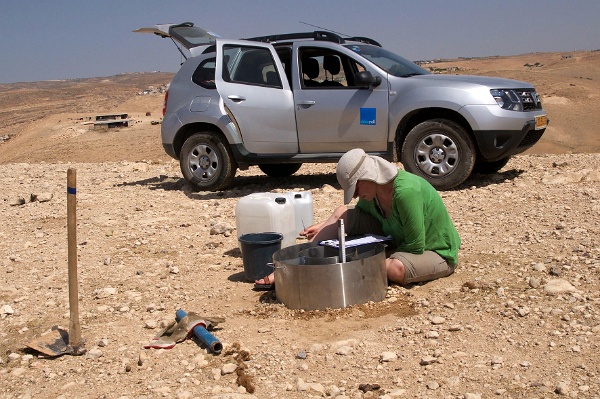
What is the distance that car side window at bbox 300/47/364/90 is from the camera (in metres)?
9.82

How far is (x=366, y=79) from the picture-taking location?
9.34 meters

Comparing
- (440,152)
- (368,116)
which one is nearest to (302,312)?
(440,152)

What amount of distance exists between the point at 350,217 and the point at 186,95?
494 cm

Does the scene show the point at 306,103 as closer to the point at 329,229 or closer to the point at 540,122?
the point at 540,122

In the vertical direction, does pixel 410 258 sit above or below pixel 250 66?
below

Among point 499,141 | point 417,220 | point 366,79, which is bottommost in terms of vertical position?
point 417,220

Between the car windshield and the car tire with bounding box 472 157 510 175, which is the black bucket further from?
the car tire with bounding box 472 157 510 175

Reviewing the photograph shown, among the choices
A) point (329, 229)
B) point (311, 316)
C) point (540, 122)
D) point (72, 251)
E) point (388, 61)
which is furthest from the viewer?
point (388, 61)

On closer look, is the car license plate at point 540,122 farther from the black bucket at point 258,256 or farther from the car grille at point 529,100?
the black bucket at point 258,256

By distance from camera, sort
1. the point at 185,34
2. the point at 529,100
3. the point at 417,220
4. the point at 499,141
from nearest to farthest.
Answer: the point at 417,220, the point at 499,141, the point at 529,100, the point at 185,34

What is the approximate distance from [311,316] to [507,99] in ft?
16.5

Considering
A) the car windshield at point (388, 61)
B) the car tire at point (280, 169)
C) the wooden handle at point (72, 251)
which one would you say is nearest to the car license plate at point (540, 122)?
the car windshield at point (388, 61)

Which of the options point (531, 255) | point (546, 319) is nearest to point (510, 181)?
point (531, 255)

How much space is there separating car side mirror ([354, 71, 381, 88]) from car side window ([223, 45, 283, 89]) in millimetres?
1063
